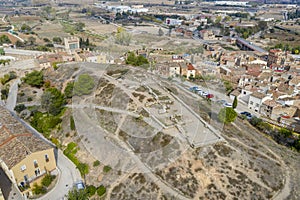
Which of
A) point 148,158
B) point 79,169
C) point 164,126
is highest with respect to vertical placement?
point 164,126

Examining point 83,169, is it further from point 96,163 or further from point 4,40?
point 4,40

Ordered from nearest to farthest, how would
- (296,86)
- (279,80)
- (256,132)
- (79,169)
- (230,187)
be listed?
(230,187), (79,169), (256,132), (296,86), (279,80)

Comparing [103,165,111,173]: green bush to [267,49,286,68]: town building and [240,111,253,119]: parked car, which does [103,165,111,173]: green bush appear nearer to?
[240,111,253,119]: parked car

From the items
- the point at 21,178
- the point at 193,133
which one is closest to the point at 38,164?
the point at 21,178

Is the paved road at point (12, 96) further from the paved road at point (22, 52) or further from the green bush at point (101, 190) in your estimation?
the green bush at point (101, 190)

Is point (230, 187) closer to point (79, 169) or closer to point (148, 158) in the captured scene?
point (148, 158)

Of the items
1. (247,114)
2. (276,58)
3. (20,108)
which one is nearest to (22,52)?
(20,108)
